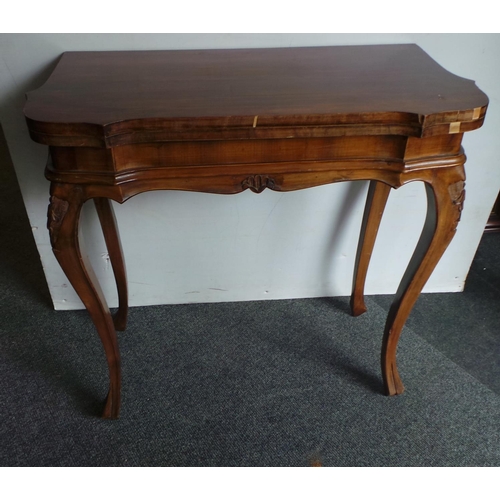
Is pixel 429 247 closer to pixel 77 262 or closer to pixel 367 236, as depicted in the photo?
pixel 367 236

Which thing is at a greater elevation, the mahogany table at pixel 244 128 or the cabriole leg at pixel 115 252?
the mahogany table at pixel 244 128

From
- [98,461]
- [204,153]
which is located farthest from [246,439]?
[204,153]

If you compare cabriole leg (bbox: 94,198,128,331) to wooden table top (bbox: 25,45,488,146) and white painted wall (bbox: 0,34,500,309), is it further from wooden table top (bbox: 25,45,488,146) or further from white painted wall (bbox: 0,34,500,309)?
wooden table top (bbox: 25,45,488,146)

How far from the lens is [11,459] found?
3.73ft

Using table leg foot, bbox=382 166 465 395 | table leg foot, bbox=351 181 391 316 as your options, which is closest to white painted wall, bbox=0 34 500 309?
table leg foot, bbox=351 181 391 316

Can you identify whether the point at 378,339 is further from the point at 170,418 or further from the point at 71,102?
the point at 71,102

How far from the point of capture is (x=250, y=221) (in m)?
1.36

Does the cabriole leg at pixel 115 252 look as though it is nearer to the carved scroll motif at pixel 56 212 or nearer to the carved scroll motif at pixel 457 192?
the carved scroll motif at pixel 56 212

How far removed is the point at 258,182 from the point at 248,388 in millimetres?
631

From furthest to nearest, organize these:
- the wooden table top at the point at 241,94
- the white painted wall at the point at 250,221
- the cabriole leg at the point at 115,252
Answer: the cabriole leg at the point at 115,252 → the white painted wall at the point at 250,221 → the wooden table top at the point at 241,94

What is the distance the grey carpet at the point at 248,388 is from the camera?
1153 millimetres

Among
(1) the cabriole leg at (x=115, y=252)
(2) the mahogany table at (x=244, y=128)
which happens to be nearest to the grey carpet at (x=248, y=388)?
(1) the cabriole leg at (x=115, y=252)

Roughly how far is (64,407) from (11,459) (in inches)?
6.4

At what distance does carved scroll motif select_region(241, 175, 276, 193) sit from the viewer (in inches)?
34.4
